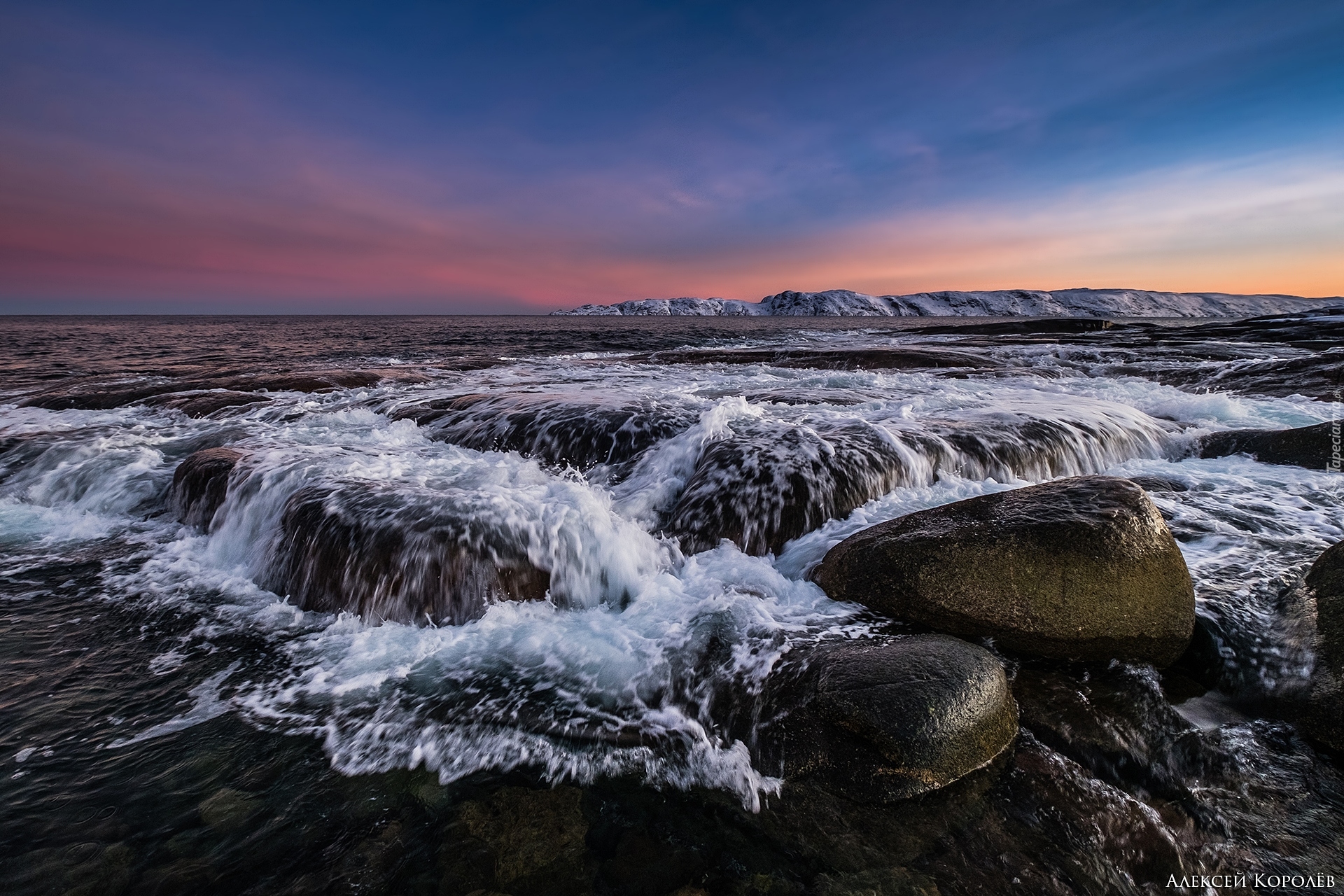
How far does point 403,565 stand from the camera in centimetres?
495

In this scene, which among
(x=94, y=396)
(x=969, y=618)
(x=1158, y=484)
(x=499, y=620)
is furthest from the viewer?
(x=94, y=396)

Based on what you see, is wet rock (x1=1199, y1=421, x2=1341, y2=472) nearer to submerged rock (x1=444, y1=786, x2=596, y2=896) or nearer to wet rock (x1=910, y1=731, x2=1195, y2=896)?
wet rock (x1=910, y1=731, x2=1195, y2=896)

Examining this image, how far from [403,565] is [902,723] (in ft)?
13.0

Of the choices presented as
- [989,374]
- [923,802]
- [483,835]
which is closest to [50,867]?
[483,835]

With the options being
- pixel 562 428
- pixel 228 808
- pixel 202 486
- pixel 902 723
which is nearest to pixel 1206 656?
pixel 902 723

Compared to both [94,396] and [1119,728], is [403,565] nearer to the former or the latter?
[1119,728]

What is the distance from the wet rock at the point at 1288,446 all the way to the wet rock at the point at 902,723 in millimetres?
7126

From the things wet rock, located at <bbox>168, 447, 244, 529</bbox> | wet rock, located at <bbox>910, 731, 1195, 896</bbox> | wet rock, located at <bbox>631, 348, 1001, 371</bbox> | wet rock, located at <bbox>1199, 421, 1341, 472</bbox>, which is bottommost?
wet rock, located at <bbox>910, 731, 1195, 896</bbox>

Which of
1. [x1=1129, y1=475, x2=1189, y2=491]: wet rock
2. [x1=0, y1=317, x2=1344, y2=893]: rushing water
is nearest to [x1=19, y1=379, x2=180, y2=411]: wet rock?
[x1=0, y1=317, x2=1344, y2=893]: rushing water

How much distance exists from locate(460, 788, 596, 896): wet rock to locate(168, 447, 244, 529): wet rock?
5.77 metres

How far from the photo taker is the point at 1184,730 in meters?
3.25

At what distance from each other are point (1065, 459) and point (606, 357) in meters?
18.8

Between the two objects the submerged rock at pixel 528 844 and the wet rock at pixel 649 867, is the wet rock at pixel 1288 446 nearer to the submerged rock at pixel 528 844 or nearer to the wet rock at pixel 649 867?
the wet rock at pixel 649 867

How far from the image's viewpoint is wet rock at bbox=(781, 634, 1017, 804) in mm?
2953
